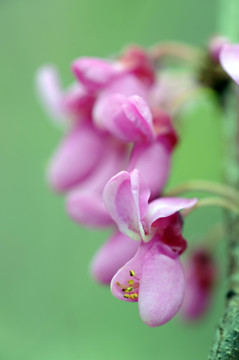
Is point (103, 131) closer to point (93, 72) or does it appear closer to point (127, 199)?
point (93, 72)

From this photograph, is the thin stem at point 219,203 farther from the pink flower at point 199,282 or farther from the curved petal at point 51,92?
the pink flower at point 199,282

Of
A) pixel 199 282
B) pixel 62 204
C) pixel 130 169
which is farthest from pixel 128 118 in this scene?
pixel 62 204

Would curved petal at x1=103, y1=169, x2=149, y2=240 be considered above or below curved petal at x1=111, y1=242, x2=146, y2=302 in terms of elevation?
above

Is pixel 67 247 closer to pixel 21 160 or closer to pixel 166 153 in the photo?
pixel 21 160

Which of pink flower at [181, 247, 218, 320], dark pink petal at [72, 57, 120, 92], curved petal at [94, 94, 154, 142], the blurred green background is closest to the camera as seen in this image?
curved petal at [94, 94, 154, 142]

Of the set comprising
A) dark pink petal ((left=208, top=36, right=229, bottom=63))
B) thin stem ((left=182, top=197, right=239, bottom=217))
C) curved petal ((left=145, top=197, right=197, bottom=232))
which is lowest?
curved petal ((left=145, top=197, right=197, bottom=232))

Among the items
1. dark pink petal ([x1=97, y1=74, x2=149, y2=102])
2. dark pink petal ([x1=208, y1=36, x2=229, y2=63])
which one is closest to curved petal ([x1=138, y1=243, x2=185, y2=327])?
dark pink petal ([x1=97, y1=74, x2=149, y2=102])

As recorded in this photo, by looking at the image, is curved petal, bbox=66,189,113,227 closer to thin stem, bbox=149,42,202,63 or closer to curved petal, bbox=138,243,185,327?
curved petal, bbox=138,243,185,327

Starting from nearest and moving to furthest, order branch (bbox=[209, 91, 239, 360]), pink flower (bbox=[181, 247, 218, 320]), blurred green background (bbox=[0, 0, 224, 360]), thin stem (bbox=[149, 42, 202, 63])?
branch (bbox=[209, 91, 239, 360]), thin stem (bbox=[149, 42, 202, 63]), pink flower (bbox=[181, 247, 218, 320]), blurred green background (bbox=[0, 0, 224, 360])

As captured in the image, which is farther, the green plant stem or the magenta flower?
the magenta flower
